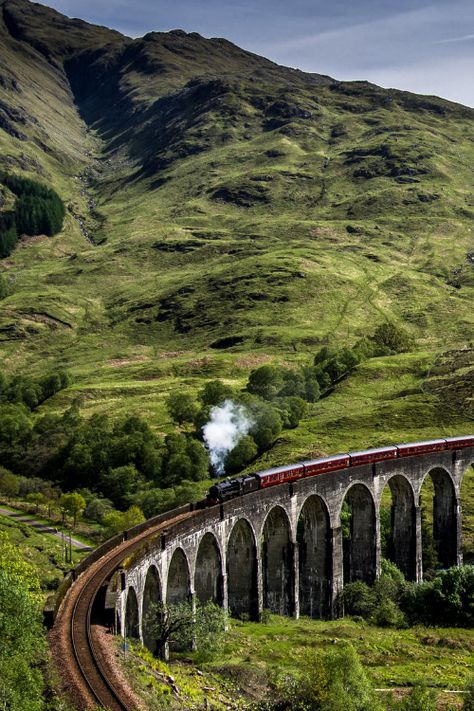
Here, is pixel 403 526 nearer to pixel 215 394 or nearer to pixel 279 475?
pixel 279 475

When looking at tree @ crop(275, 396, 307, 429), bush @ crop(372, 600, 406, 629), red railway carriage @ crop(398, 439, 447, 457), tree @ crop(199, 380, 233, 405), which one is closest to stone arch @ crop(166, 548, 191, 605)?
bush @ crop(372, 600, 406, 629)

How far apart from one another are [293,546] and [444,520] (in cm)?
2403

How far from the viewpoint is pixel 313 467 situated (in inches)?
2675

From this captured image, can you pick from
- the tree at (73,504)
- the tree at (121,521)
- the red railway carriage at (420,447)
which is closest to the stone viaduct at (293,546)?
the red railway carriage at (420,447)

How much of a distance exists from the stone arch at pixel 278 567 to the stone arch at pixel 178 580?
535 inches

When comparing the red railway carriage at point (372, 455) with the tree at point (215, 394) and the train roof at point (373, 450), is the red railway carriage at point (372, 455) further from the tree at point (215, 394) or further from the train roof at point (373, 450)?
the tree at point (215, 394)

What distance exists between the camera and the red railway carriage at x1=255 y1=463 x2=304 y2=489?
6312cm

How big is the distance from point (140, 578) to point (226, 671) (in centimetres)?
771

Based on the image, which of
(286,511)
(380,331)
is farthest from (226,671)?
(380,331)

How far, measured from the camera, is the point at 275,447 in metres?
110

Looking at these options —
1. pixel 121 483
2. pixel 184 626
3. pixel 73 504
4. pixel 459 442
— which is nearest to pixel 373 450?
pixel 459 442

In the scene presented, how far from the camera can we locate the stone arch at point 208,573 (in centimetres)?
5700

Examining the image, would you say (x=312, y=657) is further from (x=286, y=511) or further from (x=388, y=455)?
(x=388, y=455)

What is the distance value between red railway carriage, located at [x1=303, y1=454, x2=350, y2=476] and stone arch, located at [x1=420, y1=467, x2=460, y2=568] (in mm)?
13905
